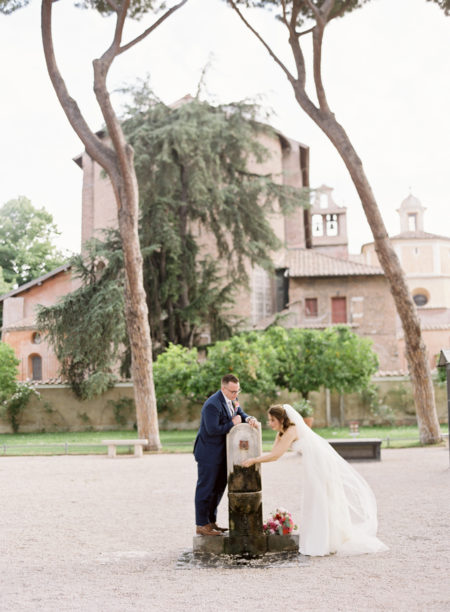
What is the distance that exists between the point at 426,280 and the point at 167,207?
42.5 m

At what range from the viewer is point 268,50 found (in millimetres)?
19953

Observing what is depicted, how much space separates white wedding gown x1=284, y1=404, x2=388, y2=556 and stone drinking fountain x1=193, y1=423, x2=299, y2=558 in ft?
1.16

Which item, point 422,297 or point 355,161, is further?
point 422,297

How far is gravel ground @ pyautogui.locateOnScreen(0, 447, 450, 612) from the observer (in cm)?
535

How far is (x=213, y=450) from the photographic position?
7.33m

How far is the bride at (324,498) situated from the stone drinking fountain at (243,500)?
11 cm

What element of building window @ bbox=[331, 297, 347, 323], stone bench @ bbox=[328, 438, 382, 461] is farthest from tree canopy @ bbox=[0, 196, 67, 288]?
stone bench @ bbox=[328, 438, 382, 461]

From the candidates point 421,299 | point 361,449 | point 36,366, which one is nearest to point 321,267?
point 36,366

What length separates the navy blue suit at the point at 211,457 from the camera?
23.9ft

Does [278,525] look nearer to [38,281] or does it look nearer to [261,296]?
[261,296]

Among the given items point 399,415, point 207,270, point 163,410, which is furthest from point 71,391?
point 399,415

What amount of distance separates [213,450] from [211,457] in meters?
0.07

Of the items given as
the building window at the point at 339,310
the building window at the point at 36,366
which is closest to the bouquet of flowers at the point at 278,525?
the building window at the point at 339,310

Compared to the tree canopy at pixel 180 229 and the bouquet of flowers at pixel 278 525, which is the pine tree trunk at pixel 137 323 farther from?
the bouquet of flowers at pixel 278 525
